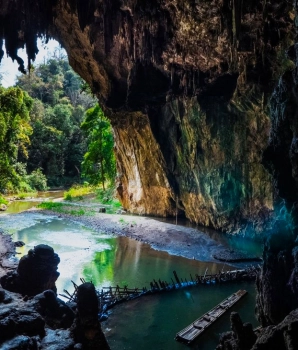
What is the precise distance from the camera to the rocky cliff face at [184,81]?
1407 centimetres

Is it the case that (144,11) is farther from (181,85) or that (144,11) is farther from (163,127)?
(163,127)

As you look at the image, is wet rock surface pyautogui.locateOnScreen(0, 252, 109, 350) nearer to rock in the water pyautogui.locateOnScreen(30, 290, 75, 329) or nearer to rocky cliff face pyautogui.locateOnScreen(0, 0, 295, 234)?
rock in the water pyautogui.locateOnScreen(30, 290, 75, 329)

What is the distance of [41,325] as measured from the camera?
7379 mm

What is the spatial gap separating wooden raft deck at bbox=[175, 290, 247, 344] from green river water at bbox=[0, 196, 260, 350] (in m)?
0.16

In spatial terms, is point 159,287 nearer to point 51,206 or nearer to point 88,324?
point 88,324

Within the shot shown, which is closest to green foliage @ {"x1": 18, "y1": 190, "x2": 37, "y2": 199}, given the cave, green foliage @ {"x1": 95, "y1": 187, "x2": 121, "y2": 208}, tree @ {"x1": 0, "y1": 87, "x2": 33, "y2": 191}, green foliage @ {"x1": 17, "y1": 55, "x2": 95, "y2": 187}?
green foliage @ {"x1": 17, "y1": 55, "x2": 95, "y2": 187}

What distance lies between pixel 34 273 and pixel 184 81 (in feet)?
44.6

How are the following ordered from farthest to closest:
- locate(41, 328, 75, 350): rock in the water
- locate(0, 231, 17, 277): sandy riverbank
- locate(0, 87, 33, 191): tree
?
locate(0, 87, 33, 191): tree
locate(0, 231, 17, 277): sandy riverbank
locate(41, 328, 75, 350): rock in the water

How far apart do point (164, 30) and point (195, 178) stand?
9.99 meters

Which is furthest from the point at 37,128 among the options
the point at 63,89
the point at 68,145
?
the point at 63,89

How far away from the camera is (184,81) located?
750 inches

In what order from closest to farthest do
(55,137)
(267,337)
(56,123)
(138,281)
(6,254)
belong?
(267,337) < (138,281) < (6,254) < (55,137) < (56,123)

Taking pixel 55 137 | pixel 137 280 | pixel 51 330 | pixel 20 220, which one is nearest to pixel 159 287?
pixel 137 280

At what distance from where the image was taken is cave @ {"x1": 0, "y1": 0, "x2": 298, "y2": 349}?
25.4 ft
